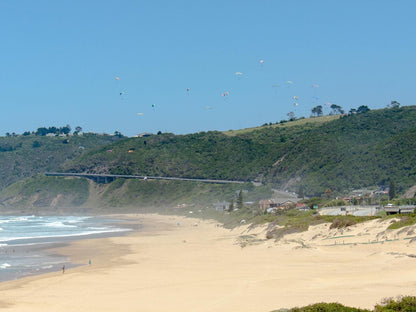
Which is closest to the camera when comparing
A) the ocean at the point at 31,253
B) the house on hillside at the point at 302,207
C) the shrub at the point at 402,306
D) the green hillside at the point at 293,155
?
the shrub at the point at 402,306

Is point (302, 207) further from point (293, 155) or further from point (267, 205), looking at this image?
point (293, 155)

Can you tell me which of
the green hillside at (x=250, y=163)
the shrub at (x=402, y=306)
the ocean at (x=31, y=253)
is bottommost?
the ocean at (x=31, y=253)

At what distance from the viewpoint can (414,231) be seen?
97.0 ft

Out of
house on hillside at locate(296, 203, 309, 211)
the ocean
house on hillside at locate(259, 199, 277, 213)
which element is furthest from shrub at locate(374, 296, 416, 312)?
house on hillside at locate(259, 199, 277, 213)

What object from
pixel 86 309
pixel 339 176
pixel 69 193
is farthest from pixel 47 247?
pixel 69 193

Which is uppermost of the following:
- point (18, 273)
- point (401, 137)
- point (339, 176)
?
point (401, 137)

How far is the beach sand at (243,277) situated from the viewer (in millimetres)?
20484

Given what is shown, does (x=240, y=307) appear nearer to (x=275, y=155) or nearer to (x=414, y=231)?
(x=414, y=231)

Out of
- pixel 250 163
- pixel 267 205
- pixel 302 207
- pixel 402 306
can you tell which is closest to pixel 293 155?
pixel 250 163

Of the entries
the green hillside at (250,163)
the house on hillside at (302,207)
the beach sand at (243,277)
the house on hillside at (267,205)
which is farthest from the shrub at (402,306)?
the green hillside at (250,163)

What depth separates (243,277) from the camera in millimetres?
26328

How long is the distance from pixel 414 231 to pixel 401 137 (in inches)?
3053

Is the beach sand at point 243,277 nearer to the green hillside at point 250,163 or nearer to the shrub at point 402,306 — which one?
the shrub at point 402,306

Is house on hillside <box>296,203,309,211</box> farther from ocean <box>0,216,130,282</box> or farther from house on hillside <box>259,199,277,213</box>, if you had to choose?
ocean <box>0,216,130,282</box>
